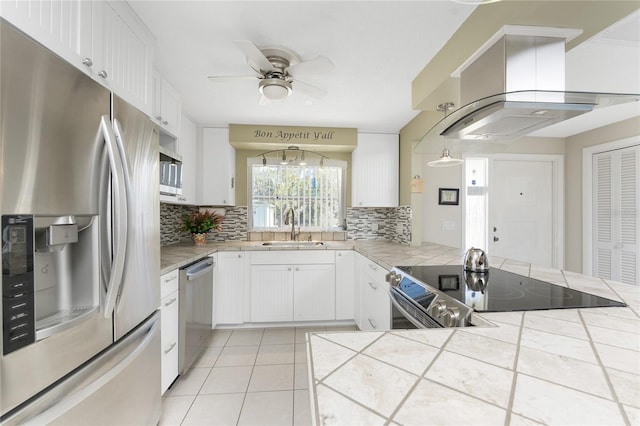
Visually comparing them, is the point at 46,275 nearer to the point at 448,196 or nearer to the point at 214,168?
the point at 214,168

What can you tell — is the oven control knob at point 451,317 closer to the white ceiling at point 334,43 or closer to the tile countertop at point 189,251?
the white ceiling at point 334,43

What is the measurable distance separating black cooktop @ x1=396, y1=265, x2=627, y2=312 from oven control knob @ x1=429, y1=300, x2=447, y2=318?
0.22ft

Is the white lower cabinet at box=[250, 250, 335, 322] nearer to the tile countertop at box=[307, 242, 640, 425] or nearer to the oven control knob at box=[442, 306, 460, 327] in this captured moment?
Result: the oven control knob at box=[442, 306, 460, 327]

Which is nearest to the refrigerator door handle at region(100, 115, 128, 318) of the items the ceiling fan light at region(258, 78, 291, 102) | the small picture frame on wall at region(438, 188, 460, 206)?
the ceiling fan light at region(258, 78, 291, 102)

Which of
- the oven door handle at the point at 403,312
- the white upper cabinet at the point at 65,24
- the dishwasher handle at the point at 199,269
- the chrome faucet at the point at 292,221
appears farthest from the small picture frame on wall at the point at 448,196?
the white upper cabinet at the point at 65,24

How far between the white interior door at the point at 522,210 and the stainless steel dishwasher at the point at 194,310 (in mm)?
3402

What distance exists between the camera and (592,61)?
6.06ft

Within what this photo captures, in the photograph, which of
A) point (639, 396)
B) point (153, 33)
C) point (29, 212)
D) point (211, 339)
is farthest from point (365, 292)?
point (153, 33)

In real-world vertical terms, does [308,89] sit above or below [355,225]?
above

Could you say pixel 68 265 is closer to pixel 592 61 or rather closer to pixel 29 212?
pixel 29 212

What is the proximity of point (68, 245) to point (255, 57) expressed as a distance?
1231 mm

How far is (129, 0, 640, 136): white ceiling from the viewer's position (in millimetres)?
1365

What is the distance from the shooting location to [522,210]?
359cm

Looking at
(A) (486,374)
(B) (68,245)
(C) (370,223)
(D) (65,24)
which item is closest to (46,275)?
(B) (68,245)
